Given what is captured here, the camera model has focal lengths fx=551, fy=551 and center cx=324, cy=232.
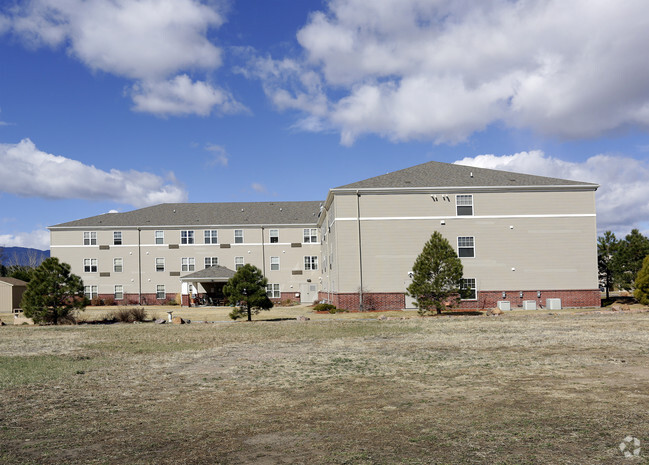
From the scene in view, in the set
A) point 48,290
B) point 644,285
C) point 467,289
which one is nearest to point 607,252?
point 644,285

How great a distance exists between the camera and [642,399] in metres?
9.64

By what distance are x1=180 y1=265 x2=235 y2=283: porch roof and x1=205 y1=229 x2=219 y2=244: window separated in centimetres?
376

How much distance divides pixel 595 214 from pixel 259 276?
24.1 m

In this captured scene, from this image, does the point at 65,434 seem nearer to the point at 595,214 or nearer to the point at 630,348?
the point at 630,348

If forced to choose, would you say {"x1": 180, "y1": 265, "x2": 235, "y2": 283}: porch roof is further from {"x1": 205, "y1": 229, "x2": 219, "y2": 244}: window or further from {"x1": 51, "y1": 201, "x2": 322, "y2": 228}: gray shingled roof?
{"x1": 51, "y1": 201, "x2": 322, "y2": 228}: gray shingled roof

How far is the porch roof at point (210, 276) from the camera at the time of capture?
177 feet

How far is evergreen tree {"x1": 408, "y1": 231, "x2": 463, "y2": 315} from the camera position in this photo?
108 ft

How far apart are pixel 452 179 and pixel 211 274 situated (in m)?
26.6

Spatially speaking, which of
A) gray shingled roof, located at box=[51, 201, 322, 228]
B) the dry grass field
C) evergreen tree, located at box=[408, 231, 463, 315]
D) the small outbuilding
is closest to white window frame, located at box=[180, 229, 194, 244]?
gray shingled roof, located at box=[51, 201, 322, 228]

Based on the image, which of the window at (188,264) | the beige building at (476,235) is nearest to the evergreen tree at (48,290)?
the beige building at (476,235)

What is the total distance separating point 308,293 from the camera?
57.8 m

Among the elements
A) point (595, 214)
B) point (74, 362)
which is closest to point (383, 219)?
point (595, 214)

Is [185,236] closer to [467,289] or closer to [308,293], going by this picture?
[308,293]

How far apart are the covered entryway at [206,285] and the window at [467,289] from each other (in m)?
24.7
